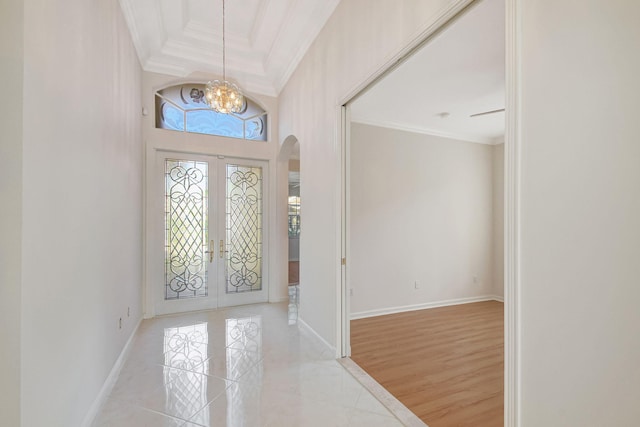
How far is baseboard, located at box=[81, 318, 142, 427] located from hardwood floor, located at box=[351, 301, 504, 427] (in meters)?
2.12

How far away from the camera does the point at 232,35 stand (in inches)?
144

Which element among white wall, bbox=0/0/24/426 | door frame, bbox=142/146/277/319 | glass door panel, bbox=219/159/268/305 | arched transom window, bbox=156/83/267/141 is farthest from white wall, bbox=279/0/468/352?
white wall, bbox=0/0/24/426

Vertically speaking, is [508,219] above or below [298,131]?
below

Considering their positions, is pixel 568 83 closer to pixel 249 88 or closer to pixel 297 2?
pixel 297 2

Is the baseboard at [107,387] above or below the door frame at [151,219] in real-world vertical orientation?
below

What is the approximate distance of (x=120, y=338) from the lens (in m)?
2.64

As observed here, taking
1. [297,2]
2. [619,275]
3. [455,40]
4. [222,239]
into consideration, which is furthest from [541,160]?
[222,239]

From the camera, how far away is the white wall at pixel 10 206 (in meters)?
1.12

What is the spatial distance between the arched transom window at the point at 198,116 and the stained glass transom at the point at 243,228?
599 millimetres

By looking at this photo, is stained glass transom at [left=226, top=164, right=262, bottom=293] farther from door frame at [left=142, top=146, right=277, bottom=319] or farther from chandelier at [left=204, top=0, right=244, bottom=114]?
chandelier at [left=204, top=0, right=244, bottom=114]

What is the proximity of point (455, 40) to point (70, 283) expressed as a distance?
134 inches

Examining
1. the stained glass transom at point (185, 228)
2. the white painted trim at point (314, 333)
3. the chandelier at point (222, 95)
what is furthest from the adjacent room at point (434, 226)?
the stained glass transom at point (185, 228)

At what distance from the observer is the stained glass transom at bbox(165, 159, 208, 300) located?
403cm

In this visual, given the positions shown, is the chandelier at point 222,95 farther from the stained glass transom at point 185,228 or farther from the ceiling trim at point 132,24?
the stained glass transom at point 185,228
